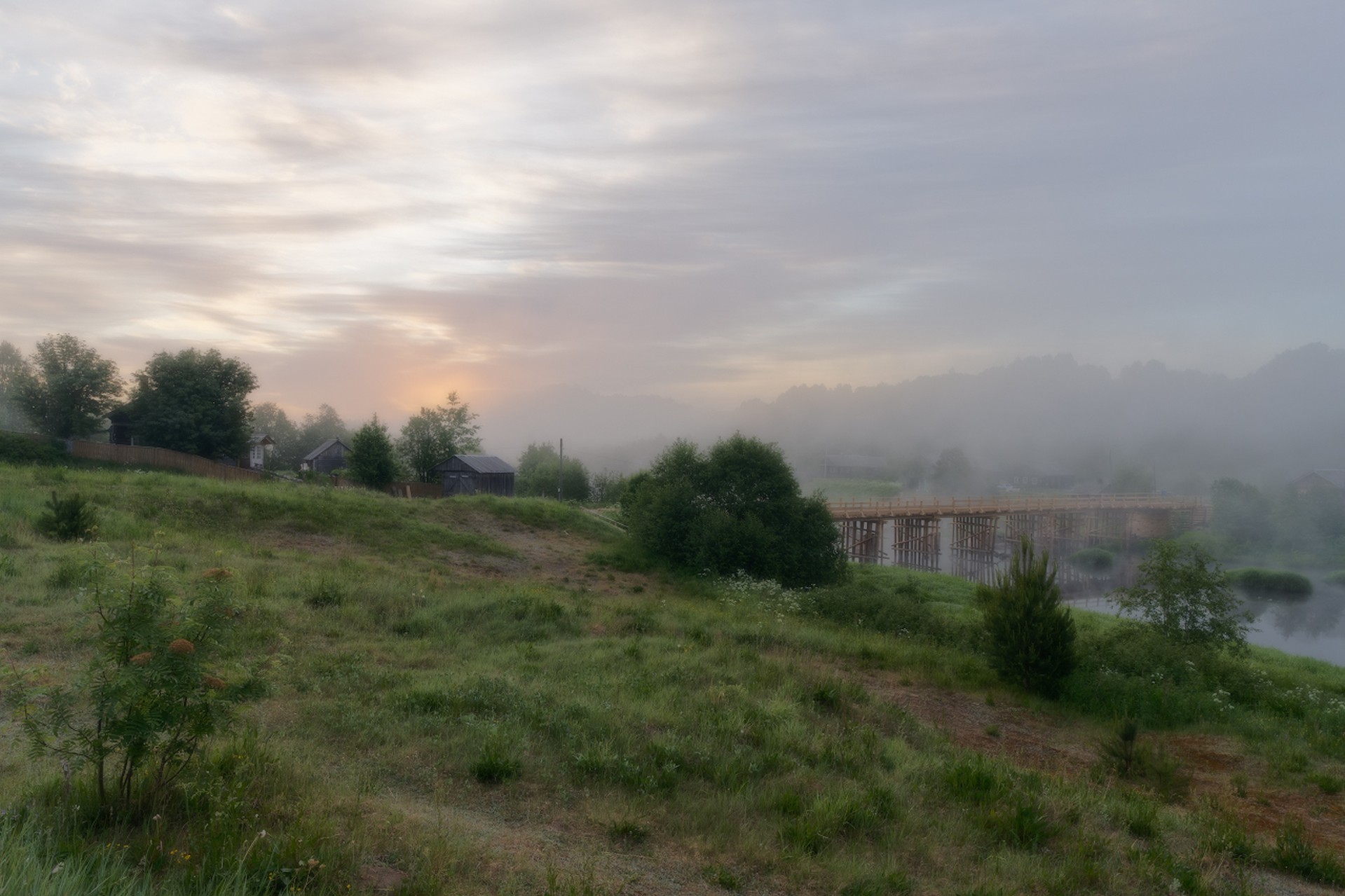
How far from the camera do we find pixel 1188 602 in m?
15.8

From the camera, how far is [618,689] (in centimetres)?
973

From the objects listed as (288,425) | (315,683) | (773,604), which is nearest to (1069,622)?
(773,604)

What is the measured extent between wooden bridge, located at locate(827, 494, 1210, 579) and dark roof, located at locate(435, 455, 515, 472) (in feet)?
75.9

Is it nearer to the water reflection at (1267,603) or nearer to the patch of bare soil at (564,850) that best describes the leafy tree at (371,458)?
the water reflection at (1267,603)

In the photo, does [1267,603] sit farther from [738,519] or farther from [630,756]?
[630,756]

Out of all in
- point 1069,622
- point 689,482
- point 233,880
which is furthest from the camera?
point 689,482

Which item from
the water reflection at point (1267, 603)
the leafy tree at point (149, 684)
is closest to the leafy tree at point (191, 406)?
the water reflection at point (1267, 603)

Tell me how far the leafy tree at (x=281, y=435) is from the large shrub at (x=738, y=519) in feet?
193

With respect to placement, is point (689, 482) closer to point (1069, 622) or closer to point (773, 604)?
point (773, 604)

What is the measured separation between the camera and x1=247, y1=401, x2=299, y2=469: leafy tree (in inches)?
3422

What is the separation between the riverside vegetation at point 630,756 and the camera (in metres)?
4.93

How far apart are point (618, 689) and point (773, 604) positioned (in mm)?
11864

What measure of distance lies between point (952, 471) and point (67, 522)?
382 feet

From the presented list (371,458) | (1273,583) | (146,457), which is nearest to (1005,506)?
(1273,583)
